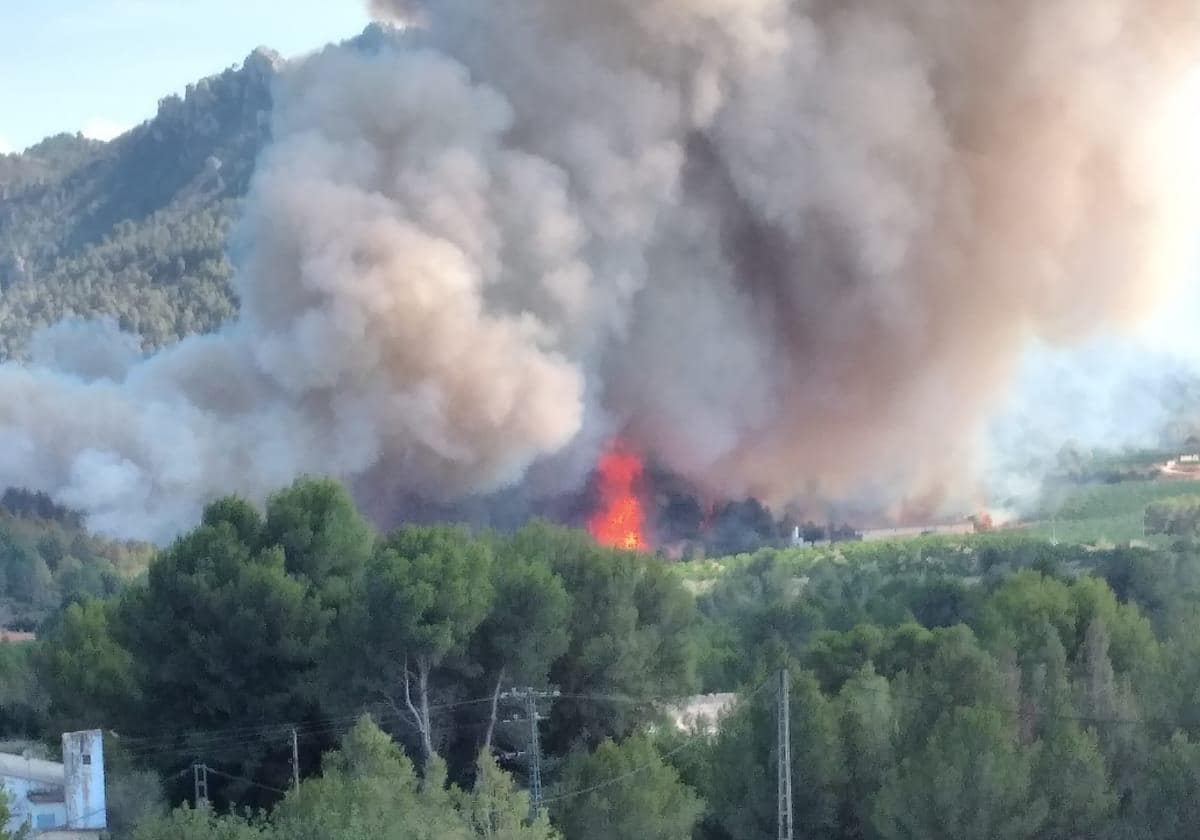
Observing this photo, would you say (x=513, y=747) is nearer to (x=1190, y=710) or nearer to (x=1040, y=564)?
(x=1190, y=710)

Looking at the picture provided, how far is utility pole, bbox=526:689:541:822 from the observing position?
24.2m

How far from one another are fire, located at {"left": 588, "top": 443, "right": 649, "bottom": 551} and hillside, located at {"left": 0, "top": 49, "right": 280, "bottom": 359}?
160ft

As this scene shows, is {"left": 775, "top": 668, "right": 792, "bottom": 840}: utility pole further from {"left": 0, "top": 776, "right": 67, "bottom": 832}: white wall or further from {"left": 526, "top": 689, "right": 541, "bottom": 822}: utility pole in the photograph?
{"left": 0, "top": 776, "right": 67, "bottom": 832}: white wall

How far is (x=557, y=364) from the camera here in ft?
131

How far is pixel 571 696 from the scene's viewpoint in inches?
1118

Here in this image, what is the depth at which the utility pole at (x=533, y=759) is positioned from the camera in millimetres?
24248

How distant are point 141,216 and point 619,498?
313 feet

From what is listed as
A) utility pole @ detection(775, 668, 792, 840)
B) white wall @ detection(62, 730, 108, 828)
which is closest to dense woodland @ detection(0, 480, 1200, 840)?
white wall @ detection(62, 730, 108, 828)

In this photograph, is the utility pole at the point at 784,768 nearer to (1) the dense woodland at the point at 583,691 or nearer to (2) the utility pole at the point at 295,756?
(1) the dense woodland at the point at 583,691

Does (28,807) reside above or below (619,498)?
below

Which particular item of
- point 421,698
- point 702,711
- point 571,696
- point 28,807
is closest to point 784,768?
point 421,698

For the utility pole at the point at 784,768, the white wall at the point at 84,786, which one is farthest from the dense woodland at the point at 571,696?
the utility pole at the point at 784,768

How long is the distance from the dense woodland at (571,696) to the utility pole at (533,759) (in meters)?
0.22

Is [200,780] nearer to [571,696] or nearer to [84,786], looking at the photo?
[84,786]
